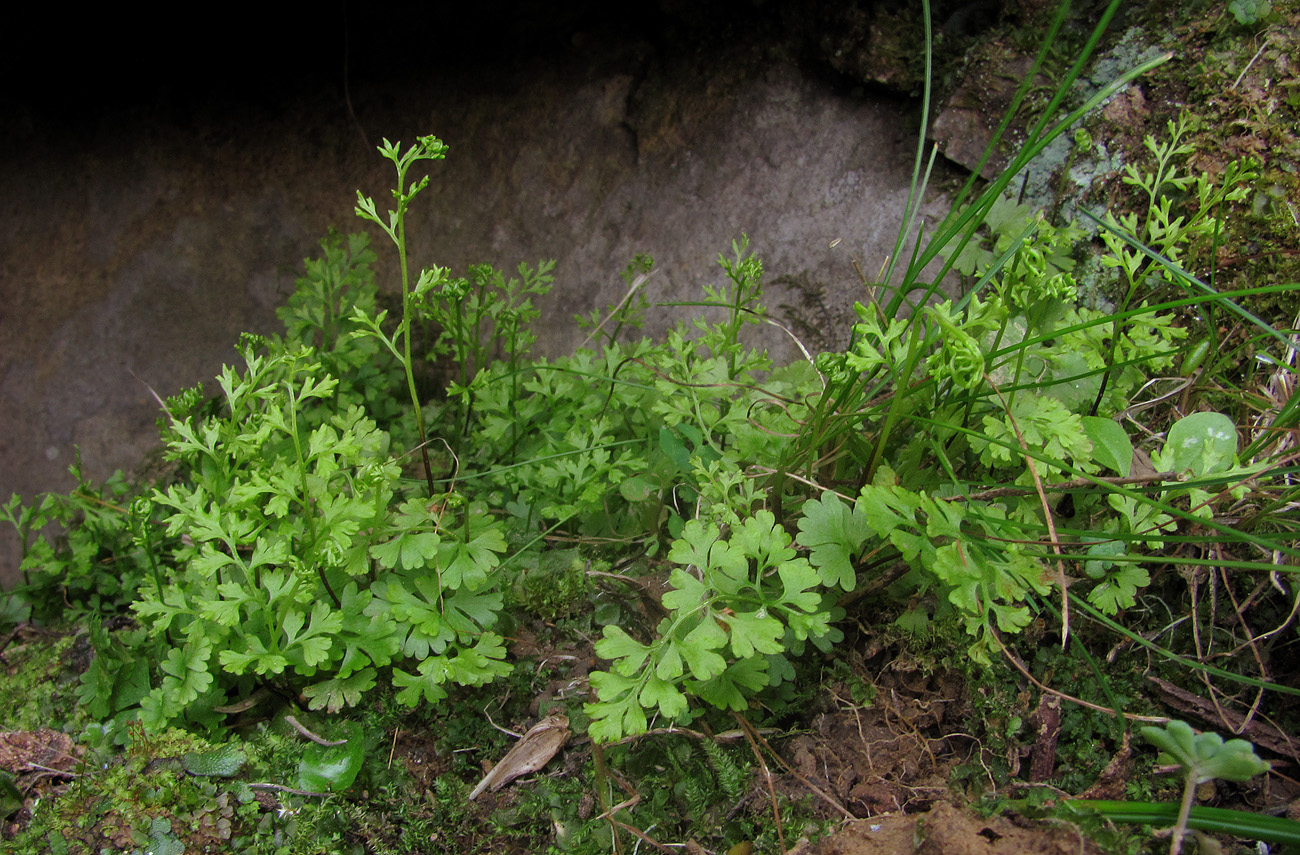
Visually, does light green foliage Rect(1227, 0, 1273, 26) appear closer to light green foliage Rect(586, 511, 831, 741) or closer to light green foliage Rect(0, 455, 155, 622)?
light green foliage Rect(586, 511, 831, 741)

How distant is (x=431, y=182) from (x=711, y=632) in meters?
2.74

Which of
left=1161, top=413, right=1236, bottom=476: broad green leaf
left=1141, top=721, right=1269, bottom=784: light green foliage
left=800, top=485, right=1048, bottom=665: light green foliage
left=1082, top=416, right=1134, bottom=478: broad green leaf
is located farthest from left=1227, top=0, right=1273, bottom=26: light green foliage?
left=1141, top=721, right=1269, bottom=784: light green foliage

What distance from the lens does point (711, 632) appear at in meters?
1.63

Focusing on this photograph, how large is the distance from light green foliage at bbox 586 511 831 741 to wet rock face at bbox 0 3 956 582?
4.97ft

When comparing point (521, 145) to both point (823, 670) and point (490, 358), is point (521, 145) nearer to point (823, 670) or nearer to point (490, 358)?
point (490, 358)

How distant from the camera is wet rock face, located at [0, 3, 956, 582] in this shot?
3.12 m

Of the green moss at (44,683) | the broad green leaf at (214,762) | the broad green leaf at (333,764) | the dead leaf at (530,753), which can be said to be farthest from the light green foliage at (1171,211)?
the green moss at (44,683)

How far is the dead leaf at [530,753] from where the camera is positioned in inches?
74.7

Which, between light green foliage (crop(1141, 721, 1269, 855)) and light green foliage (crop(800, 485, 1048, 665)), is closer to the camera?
light green foliage (crop(1141, 721, 1269, 855))

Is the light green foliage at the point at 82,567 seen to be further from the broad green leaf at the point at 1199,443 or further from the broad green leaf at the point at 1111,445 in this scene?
the broad green leaf at the point at 1199,443

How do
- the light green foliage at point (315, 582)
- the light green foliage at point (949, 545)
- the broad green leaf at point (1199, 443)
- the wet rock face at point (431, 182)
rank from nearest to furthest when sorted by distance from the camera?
the light green foliage at point (949, 545)
the broad green leaf at point (1199, 443)
the light green foliage at point (315, 582)
the wet rock face at point (431, 182)

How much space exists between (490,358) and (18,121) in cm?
266

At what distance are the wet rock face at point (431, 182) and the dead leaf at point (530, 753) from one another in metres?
1.77

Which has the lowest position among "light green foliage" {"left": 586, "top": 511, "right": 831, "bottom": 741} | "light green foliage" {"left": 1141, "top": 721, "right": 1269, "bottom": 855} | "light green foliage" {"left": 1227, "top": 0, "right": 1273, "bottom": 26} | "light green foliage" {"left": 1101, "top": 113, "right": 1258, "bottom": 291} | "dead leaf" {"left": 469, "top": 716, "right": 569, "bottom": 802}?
"dead leaf" {"left": 469, "top": 716, "right": 569, "bottom": 802}
